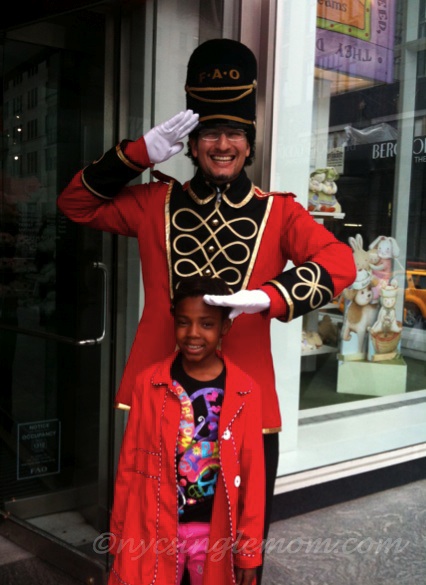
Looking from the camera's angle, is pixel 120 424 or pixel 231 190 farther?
pixel 120 424

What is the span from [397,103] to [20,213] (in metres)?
→ 2.25

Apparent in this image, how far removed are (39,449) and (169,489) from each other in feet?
5.15

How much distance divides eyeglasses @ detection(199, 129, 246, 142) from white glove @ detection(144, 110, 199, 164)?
4 centimetres

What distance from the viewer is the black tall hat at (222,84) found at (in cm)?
198

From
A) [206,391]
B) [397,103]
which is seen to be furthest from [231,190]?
[397,103]

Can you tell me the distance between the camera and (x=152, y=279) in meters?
2.06

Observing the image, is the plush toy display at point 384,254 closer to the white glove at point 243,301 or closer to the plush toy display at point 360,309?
the plush toy display at point 360,309

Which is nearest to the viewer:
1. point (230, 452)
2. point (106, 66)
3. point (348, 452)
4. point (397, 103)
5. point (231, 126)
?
point (230, 452)

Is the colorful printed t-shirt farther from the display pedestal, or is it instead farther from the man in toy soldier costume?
the display pedestal

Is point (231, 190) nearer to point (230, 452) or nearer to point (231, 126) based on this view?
point (231, 126)

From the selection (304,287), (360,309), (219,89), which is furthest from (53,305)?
(360,309)

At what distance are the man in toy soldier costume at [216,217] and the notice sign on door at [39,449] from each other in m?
1.23

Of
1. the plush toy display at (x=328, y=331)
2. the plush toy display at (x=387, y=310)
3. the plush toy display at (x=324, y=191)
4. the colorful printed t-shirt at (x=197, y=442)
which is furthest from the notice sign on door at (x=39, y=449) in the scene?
the plush toy display at (x=387, y=310)

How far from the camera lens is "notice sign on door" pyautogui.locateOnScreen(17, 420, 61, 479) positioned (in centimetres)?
316
